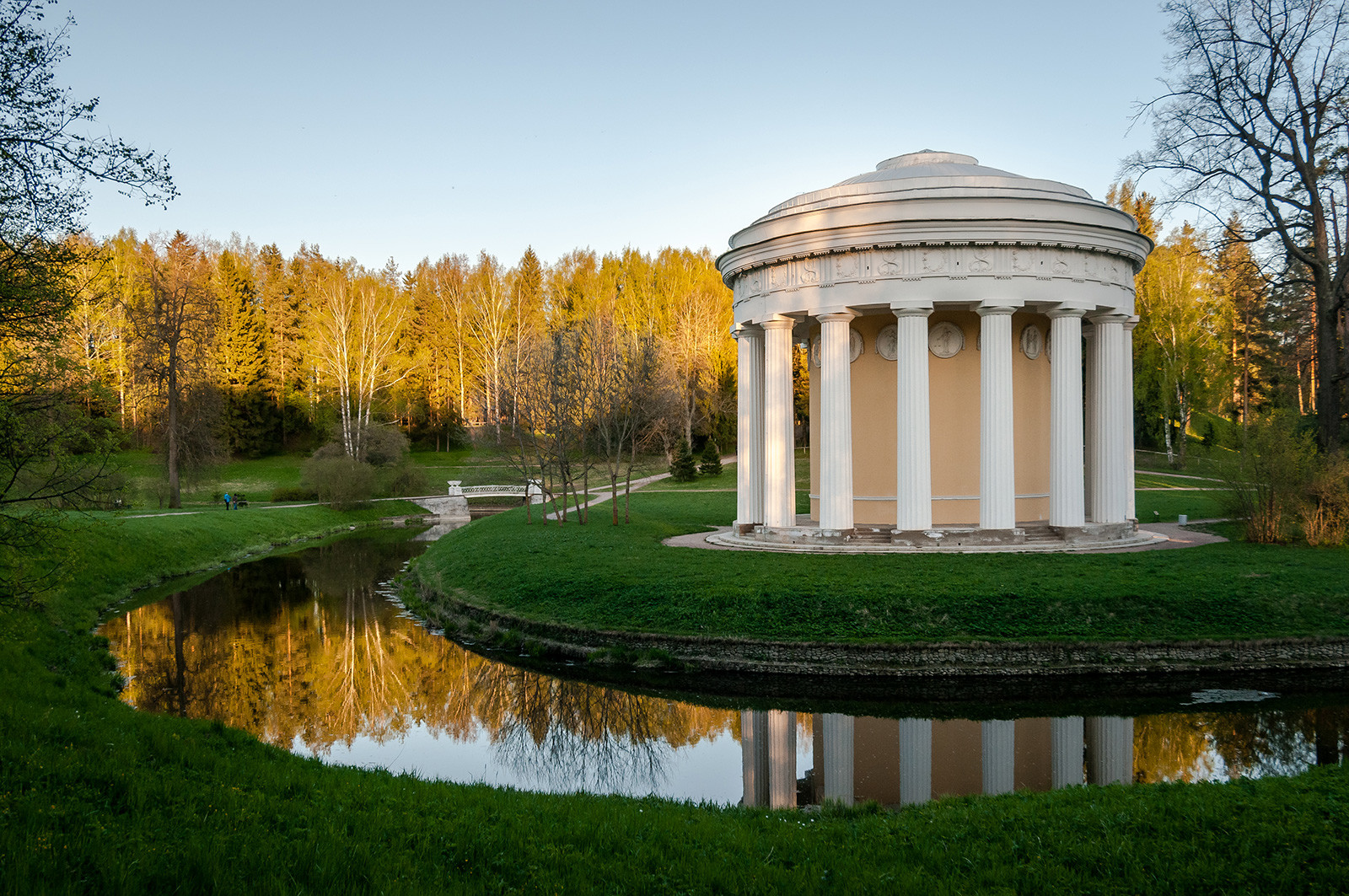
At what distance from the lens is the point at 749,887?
4934mm

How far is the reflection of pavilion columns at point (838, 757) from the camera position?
8.14 metres

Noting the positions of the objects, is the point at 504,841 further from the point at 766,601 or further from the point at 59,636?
the point at 59,636

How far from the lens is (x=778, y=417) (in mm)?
19109

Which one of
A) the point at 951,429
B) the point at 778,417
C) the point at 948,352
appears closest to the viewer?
the point at 951,429

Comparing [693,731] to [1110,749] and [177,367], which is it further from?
[177,367]

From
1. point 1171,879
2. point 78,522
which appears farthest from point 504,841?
point 78,522

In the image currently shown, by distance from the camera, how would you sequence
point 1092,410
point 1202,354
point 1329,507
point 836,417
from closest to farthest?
point 1329,507
point 836,417
point 1092,410
point 1202,354

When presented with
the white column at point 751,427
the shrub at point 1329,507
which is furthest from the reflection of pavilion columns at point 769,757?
the shrub at point 1329,507

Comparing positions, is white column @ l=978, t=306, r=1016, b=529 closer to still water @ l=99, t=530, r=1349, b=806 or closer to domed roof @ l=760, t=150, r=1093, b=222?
domed roof @ l=760, t=150, r=1093, b=222

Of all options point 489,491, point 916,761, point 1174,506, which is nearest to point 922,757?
point 916,761

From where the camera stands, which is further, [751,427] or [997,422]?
[751,427]

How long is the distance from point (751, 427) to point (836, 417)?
327cm

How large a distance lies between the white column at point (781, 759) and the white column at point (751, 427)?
33.9 feet

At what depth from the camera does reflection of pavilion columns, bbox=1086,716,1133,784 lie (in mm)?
8281
